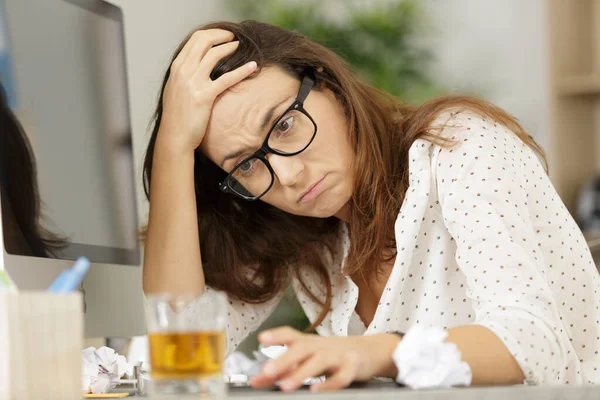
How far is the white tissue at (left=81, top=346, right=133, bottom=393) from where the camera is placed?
109 cm

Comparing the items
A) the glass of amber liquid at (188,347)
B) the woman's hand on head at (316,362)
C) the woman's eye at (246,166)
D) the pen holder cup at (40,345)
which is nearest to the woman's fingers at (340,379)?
the woman's hand on head at (316,362)

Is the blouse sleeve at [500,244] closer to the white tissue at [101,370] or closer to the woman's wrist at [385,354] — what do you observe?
the woman's wrist at [385,354]

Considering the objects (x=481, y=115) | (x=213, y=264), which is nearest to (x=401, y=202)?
(x=481, y=115)

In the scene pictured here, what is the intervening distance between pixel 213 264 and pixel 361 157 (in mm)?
452

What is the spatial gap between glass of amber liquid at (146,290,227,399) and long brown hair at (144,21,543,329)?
0.66 m

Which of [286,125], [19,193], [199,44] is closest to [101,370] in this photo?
[19,193]

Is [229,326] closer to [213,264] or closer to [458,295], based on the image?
[213,264]

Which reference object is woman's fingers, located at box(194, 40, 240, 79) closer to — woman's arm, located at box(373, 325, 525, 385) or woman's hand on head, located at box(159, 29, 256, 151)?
woman's hand on head, located at box(159, 29, 256, 151)

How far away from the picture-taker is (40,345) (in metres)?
0.69

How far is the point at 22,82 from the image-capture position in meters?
1.24

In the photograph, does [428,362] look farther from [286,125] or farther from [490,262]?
[286,125]

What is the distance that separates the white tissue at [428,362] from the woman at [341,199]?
0.17 m

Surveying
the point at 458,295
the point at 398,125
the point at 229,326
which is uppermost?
the point at 398,125

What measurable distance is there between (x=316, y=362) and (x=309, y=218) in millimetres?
945
